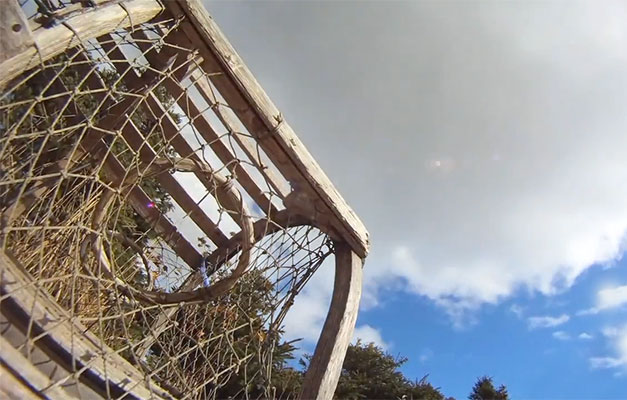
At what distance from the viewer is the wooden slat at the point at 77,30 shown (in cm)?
121

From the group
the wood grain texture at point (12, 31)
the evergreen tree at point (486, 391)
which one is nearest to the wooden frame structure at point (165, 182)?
the wood grain texture at point (12, 31)

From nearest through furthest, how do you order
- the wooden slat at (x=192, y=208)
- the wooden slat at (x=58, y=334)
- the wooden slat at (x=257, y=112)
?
the wooden slat at (x=58, y=334) < the wooden slat at (x=257, y=112) < the wooden slat at (x=192, y=208)

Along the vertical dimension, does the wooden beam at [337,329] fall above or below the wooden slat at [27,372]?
above

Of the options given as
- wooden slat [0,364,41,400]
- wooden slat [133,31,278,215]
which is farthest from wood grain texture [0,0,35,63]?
wooden slat [0,364,41,400]

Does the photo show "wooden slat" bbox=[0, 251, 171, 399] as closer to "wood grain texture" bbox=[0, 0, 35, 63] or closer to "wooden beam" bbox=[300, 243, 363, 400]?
"wood grain texture" bbox=[0, 0, 35, 63]

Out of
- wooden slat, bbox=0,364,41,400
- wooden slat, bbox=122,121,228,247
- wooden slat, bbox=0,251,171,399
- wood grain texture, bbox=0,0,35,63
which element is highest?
wooden slat, bbox=122,121,228,247

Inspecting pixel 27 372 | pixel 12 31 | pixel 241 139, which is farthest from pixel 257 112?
pixel 27 372

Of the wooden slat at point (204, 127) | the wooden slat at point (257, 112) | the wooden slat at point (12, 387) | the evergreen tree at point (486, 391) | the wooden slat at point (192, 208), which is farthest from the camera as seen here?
the evergreen tree at point (486, 391)

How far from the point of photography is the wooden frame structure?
1276mm

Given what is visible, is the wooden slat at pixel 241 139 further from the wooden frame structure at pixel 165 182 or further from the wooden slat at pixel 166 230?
the wooden slat at pixel 166 230

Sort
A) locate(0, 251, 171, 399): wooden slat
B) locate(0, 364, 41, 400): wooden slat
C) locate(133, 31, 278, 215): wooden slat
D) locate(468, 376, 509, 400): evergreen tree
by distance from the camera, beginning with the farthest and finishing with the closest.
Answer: locate(468, 376, 509, 400): evergreen tree, locate(133, 31, 278, 215): wooden slat, locate(0, 251, 171, 399): wooden slat, locate(0, 364, 41, 400): wooden slat

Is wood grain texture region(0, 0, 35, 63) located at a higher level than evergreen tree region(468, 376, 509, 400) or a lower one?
lower

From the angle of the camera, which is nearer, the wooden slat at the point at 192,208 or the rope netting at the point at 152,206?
the rope netting at the point at 152,206

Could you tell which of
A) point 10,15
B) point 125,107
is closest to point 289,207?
point 125,107
